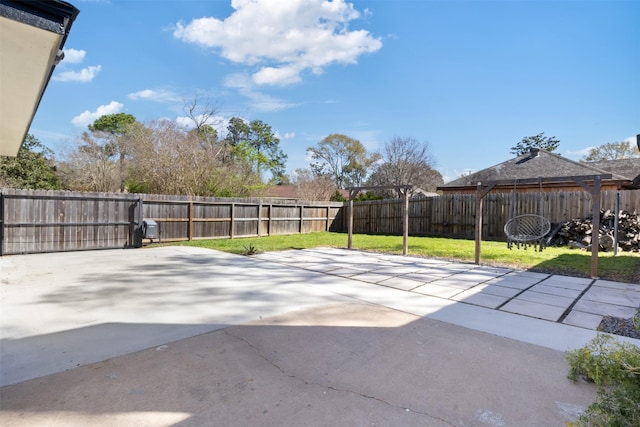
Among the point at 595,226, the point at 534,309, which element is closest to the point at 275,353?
the point at 534,309

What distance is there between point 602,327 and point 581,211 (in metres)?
8.94

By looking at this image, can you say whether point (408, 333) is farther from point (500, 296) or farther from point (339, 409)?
point (500, 296)

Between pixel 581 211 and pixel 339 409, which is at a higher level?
pixel 581 211

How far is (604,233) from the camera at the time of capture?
8781mm

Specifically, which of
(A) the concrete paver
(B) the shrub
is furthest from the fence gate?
(B) the shrub

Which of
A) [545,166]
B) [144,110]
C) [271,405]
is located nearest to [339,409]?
[271,405]

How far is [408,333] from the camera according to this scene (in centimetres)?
288

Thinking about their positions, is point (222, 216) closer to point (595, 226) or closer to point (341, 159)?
point (595, 226)

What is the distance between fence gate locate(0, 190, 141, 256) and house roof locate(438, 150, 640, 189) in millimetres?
12041

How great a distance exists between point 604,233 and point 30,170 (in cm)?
2378

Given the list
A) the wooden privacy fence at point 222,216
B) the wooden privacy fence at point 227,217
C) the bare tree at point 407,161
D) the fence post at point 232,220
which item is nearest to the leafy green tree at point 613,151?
the bare tree at point 407,161

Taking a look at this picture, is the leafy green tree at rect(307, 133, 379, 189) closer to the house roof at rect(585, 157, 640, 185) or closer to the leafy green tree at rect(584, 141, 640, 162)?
the house roof at rect(585, 157, 640, 185)

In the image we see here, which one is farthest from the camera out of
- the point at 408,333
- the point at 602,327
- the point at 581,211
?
the point at 581,211

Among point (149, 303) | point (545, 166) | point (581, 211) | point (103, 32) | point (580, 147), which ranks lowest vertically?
point (149, 303)
